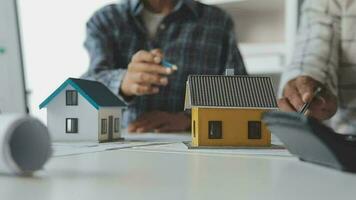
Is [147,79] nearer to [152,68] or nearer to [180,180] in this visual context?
[152,68]

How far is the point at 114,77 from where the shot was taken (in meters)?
1.17

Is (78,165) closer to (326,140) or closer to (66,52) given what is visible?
(326,140)

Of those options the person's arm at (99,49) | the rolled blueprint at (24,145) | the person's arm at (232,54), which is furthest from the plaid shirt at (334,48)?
the rolled blueprint at (24,145)

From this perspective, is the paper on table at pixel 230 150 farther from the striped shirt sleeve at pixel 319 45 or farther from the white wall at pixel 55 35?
the white wall at pixel 55 35

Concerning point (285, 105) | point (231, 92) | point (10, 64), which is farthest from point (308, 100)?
point (10, 64)

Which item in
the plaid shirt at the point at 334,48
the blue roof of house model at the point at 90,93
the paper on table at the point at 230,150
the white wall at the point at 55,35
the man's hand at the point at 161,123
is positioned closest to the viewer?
the paper on table at the point at 230,150

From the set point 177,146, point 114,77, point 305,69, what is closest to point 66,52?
point 114,77

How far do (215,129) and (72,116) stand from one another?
0.72 feet

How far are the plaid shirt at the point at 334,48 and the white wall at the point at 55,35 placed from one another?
2.06ft

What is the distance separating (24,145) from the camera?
1.31ft

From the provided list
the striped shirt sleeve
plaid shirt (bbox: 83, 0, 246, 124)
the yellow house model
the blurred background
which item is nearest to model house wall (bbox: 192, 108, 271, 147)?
the yellow house model

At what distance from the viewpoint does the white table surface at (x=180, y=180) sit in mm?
344

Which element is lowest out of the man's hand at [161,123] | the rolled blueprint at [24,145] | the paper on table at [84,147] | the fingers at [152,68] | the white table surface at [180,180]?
the man's hand at [161,123]

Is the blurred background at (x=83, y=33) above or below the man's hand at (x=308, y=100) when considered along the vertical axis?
above
